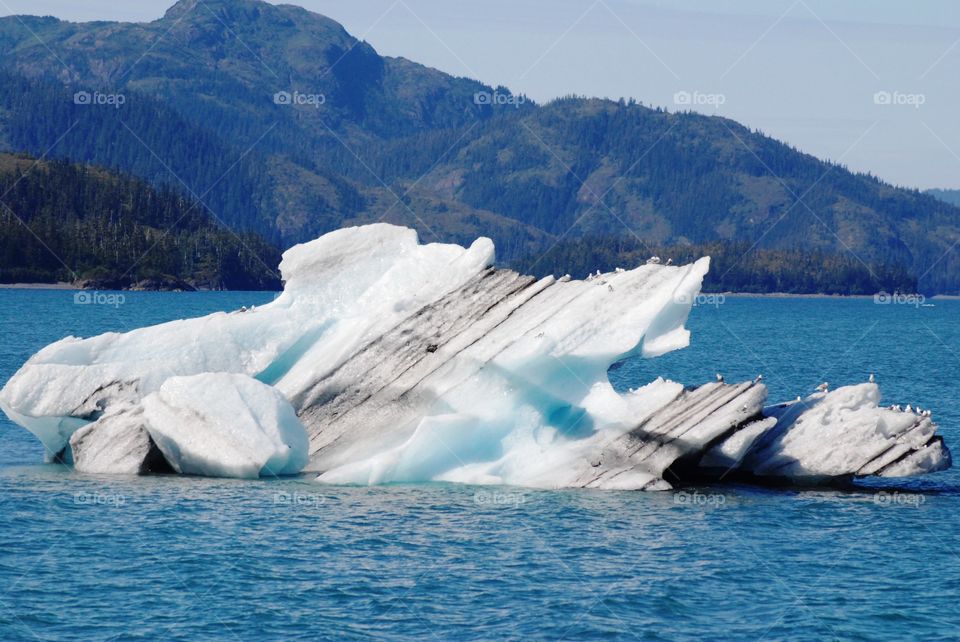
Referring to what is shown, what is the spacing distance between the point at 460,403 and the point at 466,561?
982 cm

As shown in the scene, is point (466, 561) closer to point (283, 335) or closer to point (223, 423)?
point (223, 423)

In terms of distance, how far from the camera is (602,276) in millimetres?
42031

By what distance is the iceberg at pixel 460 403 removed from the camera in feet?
126

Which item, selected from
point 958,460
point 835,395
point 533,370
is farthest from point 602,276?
point 958,460

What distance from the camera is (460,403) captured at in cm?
3994

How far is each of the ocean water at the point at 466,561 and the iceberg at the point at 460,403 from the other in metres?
1.20

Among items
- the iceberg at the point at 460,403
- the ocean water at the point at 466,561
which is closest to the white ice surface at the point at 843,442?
the iceberg at the point at 460,403

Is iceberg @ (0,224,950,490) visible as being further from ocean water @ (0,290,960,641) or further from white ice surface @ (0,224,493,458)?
ocean water @ (0,290,960,641)

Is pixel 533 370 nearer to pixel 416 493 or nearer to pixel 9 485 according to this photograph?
pixel 416 493

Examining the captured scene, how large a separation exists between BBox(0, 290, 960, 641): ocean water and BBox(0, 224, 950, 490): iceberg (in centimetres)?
120

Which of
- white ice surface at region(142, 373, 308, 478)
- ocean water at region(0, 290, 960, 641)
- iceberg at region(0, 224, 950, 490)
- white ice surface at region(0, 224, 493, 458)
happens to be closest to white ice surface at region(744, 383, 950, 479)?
iceberg at region(0, 224, 950, 490)

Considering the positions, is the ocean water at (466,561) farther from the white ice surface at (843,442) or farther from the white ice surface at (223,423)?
the white ice surface at (843,442)

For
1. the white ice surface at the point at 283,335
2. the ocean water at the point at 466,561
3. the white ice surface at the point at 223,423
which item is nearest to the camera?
the ocean water at the point at 466,561

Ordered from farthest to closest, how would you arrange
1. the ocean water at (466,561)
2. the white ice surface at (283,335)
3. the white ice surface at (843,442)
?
the white ice surface at (283,335)
the white ice surface at (843,442)
the ocean water at (466,561)
